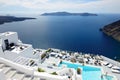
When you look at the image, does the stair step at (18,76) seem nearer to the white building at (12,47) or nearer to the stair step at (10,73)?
the stair step at (10,73)

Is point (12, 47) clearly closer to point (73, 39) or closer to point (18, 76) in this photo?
point (18, 76)

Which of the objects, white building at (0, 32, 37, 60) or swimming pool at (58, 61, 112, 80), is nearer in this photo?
white building at (0, 32, 37, 60)

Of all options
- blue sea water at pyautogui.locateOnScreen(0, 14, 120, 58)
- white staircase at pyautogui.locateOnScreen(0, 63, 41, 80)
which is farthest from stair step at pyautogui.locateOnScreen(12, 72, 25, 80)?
blue sea water at pyautogui.locateOnScreen(0, 14, 120, 58)

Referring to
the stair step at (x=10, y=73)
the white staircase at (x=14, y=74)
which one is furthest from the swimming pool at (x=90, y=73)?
the stair step at (x=10, y=73)

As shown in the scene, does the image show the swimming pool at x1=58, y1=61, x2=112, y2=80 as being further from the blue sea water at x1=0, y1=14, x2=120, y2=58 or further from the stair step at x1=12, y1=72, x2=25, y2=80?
the blue sea water at x1=0, y1=14, x2=120, y2=58

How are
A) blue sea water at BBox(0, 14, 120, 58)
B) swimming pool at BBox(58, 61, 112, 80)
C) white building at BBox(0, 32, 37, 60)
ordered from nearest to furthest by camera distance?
white building at BBox(0, 32, 37, 60) < swimming pool at BBox(58, 61, 112, 80) < blue sea water at BBox(0, 14, 120, 58)

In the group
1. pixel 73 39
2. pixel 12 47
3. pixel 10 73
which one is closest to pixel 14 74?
pixel 10 73

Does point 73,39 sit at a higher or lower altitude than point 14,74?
lower

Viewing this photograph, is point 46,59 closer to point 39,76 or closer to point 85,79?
point 85,79

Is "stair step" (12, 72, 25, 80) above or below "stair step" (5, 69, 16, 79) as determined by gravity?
below

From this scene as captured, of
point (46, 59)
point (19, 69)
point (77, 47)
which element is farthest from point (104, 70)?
point (77, 47)

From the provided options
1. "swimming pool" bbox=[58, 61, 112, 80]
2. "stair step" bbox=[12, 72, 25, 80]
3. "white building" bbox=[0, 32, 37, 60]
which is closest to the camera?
"stair step" bbox=[12, 72, 25, 80]
